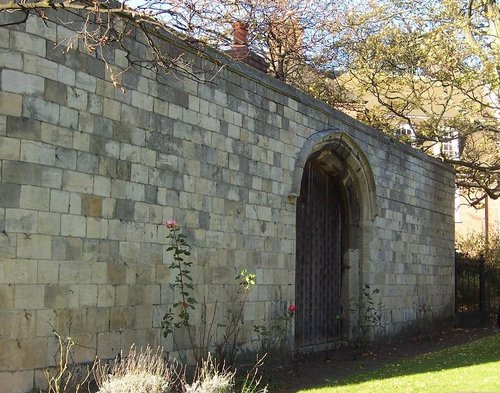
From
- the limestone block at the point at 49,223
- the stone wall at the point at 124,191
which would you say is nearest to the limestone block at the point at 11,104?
the stone wall at the point at 124,191

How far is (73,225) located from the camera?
271 inches

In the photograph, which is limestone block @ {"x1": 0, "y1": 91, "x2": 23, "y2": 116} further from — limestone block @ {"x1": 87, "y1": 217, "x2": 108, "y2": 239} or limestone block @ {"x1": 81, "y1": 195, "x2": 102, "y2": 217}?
limestone block @ {"x1": 87, "y1": 217, "x2": 108, "y2": 239}

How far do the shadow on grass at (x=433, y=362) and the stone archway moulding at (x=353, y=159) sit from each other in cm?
294

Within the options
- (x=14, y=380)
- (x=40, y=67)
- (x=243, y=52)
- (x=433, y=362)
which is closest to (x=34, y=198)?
(x=40, y=67)

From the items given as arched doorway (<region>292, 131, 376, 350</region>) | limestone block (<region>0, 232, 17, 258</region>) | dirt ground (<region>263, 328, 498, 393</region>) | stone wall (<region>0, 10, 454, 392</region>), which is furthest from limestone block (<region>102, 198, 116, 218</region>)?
arched doorway (<region>292, 131, 376, 350</region>)

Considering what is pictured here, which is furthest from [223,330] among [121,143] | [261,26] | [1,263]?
[261,26]

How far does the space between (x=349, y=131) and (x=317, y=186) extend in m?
1.22

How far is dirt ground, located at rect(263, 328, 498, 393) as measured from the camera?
9.19m

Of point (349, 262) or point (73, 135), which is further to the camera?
point (349, 262)

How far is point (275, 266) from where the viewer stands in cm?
1012

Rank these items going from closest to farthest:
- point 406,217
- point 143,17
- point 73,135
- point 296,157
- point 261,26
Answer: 1. point 143,17
2. point 73,135
3. point 296,157
4. point 406,217
5. point 261,26

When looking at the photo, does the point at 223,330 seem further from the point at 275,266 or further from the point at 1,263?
the point at 1,263

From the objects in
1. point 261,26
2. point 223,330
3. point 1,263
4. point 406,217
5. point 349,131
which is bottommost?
point 223,330

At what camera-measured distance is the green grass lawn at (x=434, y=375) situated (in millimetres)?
8203
